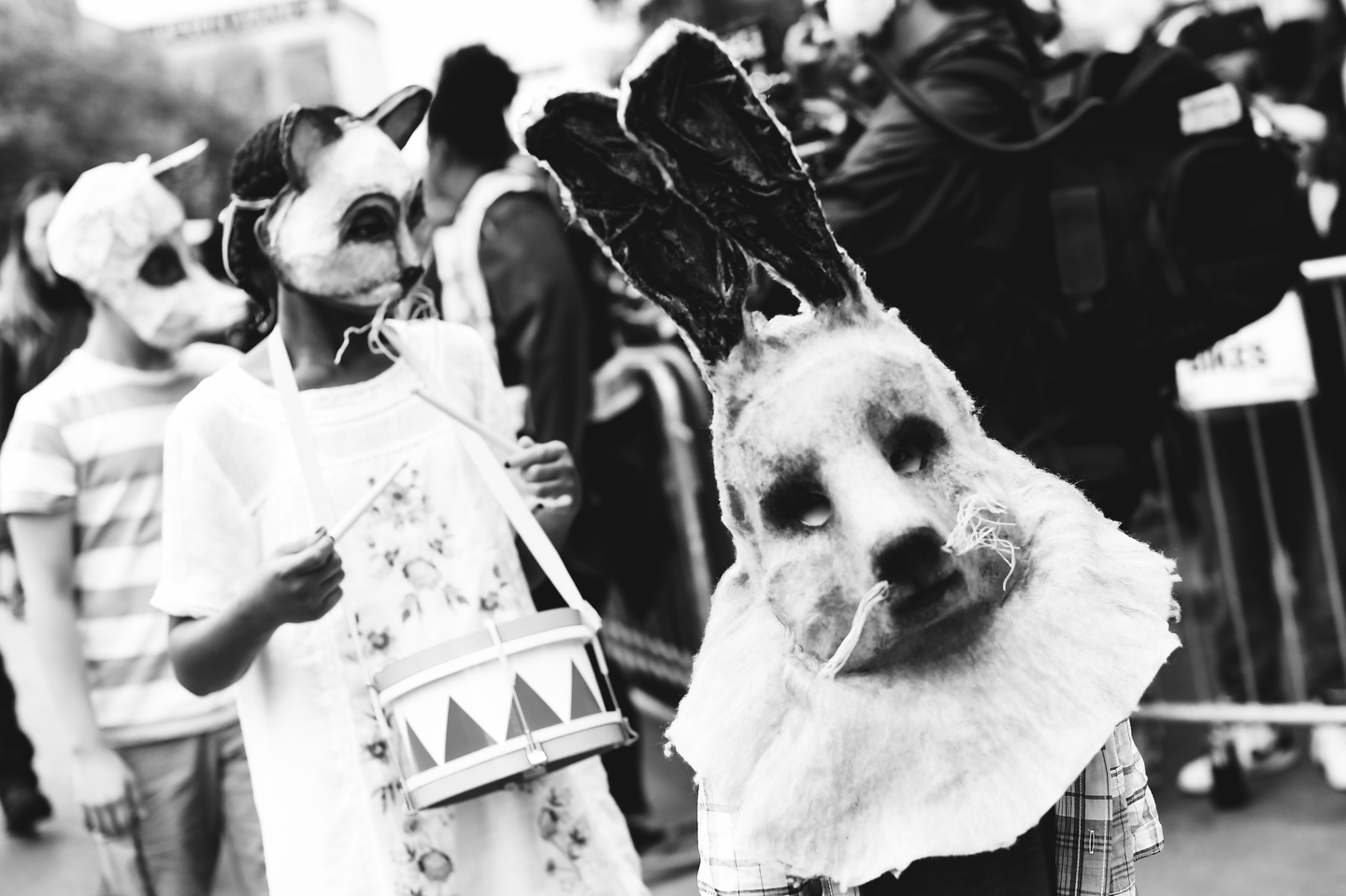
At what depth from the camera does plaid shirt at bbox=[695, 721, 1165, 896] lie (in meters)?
1.72

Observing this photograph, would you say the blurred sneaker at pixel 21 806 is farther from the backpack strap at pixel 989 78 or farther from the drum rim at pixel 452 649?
the backpack strap at pixel 989 78

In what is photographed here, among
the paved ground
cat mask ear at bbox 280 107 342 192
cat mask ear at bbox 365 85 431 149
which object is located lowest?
the paved ground

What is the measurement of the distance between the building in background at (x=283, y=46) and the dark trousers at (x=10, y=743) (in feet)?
208

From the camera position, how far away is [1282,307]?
14.5ft

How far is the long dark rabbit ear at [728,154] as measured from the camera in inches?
57.7

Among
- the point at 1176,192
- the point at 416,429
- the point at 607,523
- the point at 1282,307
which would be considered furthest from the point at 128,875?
the point at 1282,307

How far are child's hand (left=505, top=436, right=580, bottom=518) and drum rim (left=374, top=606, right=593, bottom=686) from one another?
0.34m

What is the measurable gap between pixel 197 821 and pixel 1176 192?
268cm

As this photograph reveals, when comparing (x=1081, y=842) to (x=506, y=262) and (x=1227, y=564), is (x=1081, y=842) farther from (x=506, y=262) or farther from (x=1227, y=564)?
(x=1227, y=564)

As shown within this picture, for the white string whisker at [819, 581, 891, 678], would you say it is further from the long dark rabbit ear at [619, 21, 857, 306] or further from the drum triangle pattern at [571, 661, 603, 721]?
the drum triangle pattern at [571, 661, 603, 721]

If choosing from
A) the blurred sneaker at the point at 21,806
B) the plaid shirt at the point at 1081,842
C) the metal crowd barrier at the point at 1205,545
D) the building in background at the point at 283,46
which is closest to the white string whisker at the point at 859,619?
the plaid shirt at the point at 1081,842

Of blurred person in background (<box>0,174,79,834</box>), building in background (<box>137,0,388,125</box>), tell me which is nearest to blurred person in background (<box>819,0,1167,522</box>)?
blurred person in background (<box>0,174,79,834</box>)

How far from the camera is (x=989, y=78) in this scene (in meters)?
3.26

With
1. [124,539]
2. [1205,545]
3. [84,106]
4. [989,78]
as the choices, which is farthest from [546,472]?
[84,106]
